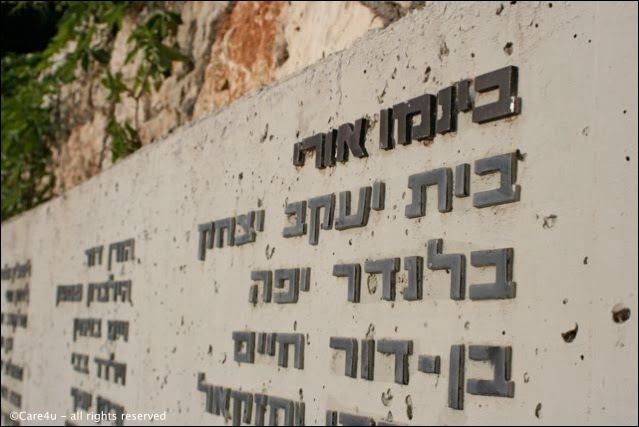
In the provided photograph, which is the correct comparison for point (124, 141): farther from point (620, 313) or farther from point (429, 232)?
point (620, 313)

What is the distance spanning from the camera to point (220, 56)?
4.03 metres

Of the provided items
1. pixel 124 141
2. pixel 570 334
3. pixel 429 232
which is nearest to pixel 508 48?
pixel 429 232

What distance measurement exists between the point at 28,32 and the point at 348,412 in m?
6.71

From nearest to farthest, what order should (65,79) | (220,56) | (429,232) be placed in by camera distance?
(429,232) < (220,56) < (65,79)

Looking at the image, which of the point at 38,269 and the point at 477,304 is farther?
the point at 38,269

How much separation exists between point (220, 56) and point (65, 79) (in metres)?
1.76

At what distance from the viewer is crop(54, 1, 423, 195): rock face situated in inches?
124

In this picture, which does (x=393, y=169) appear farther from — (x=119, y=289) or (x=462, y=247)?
(x=119, y=289)

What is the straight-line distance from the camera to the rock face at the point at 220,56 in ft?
10.3

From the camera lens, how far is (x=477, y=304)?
1.69 m

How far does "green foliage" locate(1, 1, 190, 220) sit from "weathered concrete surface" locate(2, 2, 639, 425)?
134 cm

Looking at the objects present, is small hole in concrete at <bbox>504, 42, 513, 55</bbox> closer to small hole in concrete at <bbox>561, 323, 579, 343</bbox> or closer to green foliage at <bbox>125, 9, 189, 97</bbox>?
small hole in concrete at <bbox>561, 323, 579, 343</bbox>

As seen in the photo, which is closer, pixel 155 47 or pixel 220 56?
pixel 220 56

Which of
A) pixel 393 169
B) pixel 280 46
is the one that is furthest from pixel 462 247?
pixel 280 46
